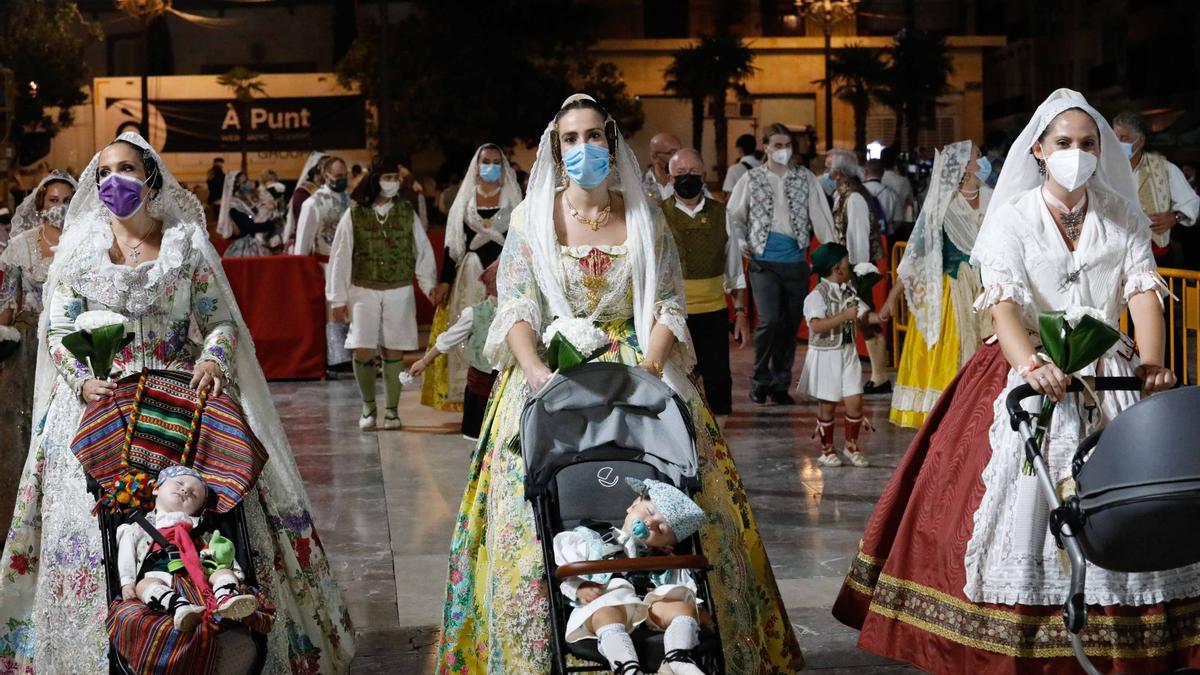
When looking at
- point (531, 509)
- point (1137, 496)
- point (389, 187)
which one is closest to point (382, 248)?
point (389, 187)

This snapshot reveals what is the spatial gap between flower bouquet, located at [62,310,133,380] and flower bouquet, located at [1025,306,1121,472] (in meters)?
2.78

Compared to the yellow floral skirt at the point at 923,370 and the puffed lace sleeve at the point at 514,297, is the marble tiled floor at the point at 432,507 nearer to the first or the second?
the yellow floral skirt at the point at 923,370

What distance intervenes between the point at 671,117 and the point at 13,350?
26.6 metres

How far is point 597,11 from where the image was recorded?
29047mm

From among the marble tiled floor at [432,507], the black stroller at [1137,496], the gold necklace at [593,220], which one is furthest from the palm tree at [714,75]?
the black stroller at [1137,496]

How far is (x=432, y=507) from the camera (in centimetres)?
809

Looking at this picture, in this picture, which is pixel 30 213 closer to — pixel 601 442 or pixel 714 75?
pixel 601 442

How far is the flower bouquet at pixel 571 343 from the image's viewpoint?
4.61 meters

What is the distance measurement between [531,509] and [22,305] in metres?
3.50

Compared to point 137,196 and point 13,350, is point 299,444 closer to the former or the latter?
point 13,350

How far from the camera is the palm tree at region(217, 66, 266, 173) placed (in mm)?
27219

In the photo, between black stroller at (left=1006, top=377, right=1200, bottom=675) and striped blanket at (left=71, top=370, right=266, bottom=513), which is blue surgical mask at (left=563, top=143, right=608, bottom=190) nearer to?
striped blanket at (left=71, top=370, right=266, bottom=513)

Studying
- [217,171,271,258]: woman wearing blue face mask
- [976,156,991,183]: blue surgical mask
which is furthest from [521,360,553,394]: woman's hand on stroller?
[217,171,271,258]: woman wearing blue face mask

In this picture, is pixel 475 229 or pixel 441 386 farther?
pixel 441 386
